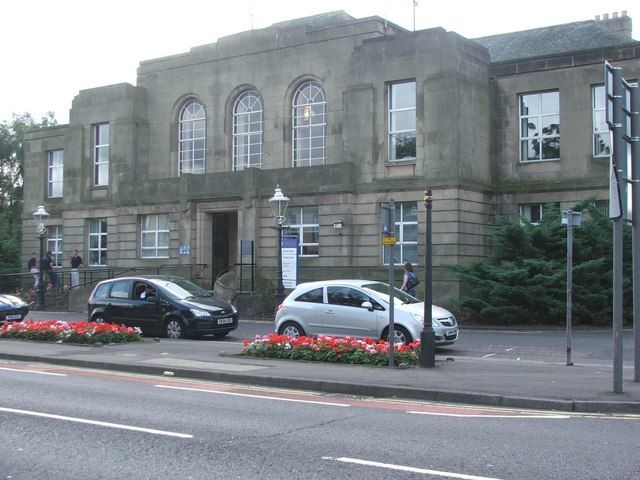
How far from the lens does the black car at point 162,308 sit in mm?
20938

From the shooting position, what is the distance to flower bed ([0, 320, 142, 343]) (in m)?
19.2

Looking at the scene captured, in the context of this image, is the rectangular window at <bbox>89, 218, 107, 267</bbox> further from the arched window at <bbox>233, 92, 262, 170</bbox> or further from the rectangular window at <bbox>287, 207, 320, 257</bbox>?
the rectangular window at <bbox>287, 207, 320, 257</bbox>

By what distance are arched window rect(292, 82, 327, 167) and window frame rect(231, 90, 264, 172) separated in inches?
72.0

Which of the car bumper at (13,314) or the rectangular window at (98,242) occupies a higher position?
the rectangular window at (98,242)

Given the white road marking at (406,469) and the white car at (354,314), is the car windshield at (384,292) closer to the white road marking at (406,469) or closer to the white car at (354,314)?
the white car at (354,314)

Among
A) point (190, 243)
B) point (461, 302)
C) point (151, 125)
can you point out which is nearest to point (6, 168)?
point (151, 125)

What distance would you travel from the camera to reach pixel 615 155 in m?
11.4

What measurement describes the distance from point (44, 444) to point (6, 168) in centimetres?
6057

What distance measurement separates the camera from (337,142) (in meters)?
33.5

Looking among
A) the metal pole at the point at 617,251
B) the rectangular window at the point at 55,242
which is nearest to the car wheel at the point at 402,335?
the metal pole at the point at 617,251

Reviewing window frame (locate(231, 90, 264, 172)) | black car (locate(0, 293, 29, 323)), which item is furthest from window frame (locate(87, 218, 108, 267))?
black car (locate(0, 293, 29, 323))

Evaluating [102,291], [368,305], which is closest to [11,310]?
[102,291]

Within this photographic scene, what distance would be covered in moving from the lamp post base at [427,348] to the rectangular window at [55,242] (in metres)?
33.1

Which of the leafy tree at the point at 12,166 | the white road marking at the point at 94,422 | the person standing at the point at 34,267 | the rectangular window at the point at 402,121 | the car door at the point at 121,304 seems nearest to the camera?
the white road marking at the point at 94,422
